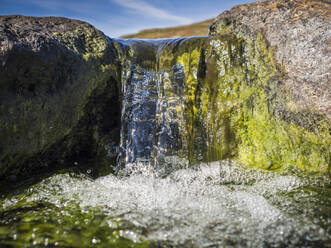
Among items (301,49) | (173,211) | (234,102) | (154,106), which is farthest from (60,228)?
(301,49)

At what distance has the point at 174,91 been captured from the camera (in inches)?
153

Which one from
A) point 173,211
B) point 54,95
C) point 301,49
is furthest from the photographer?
point 301,49

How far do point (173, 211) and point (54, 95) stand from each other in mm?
1884

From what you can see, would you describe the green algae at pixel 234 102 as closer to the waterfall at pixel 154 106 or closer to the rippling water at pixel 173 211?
the waterfall at pixel 154 106

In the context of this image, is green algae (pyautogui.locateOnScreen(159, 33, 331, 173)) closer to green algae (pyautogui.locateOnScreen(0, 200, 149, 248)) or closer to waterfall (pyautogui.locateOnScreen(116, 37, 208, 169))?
waterfall (pyautogui.locateOnScreen(116, 37, 208, 169))

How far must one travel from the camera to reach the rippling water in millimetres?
2156

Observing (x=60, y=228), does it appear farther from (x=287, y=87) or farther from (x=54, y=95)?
(x=287, y=87)

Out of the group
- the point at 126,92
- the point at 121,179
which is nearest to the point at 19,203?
the point at 121,179

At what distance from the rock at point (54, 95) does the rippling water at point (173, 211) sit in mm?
390

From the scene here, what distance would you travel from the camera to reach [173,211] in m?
2.59

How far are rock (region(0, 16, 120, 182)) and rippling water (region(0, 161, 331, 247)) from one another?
390mm

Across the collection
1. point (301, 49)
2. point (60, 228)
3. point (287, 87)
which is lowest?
point (60, 228)

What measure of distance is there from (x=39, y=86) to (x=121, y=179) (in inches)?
57.5

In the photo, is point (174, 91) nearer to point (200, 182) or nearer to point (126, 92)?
point (126, 92)
